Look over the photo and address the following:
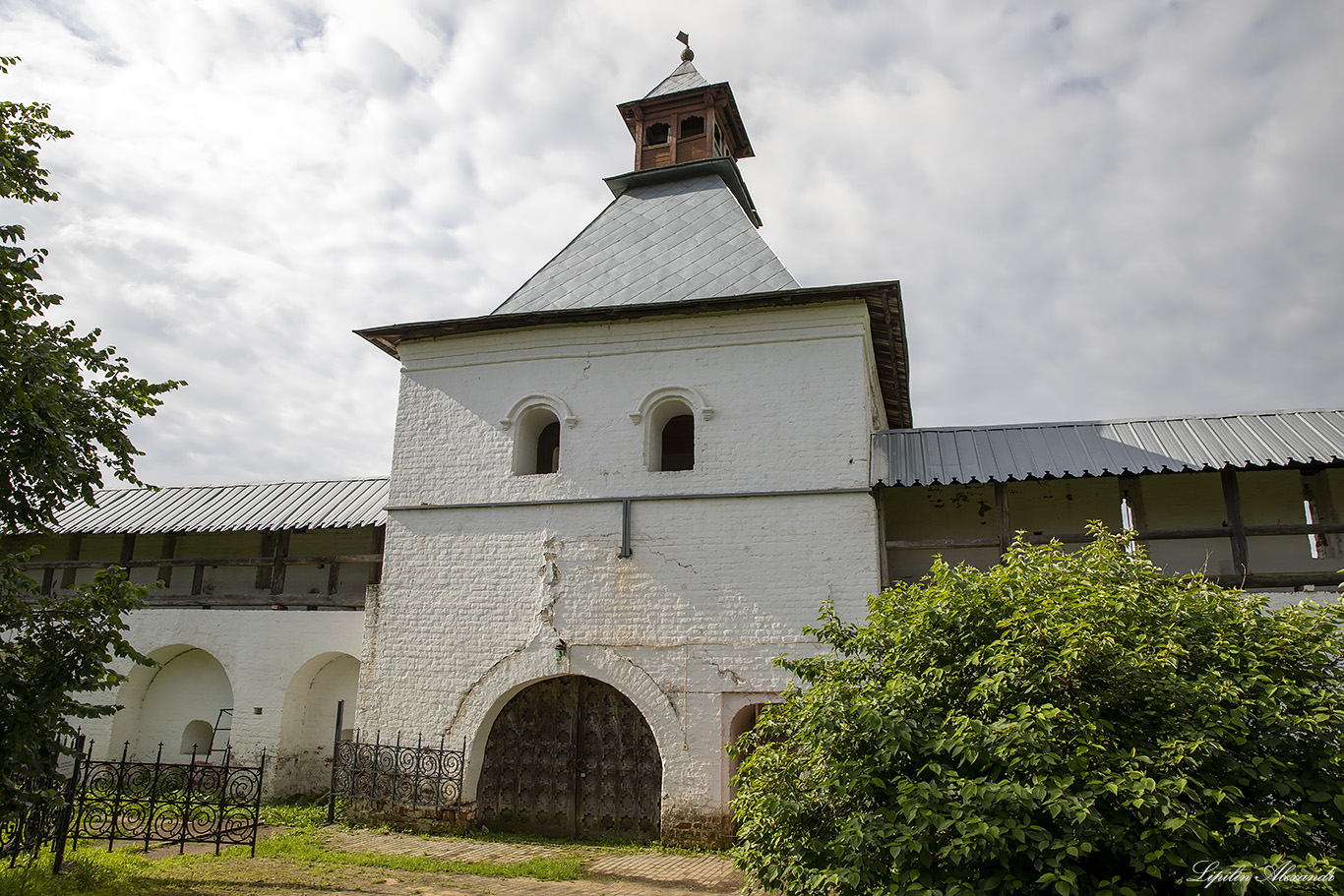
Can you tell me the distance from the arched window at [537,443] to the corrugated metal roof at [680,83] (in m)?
6.03

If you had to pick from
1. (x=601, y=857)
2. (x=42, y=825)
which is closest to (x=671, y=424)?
(x=601, y=857)

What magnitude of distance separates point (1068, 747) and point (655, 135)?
38.7ft

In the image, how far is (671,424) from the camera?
1105 cm

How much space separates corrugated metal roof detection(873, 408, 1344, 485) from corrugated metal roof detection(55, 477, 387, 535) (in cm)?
670

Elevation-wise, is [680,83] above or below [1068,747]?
above

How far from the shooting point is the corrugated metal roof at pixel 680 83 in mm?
13641

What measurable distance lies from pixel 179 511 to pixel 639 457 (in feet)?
24.2

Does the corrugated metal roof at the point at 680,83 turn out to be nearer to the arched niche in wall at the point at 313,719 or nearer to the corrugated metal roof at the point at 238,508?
the corrugated metal roof at the point at 238,508

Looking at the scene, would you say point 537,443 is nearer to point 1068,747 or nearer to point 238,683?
point 238,683

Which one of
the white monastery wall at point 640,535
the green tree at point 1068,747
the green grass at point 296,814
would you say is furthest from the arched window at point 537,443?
the green tree at point 1068,747

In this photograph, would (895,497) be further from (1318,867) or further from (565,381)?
(1318,867)

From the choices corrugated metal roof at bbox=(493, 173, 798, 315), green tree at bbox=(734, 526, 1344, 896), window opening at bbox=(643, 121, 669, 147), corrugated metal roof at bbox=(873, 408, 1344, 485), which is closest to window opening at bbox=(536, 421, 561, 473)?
corrugated metal roof at bbox=(493, 173, 798, 315)

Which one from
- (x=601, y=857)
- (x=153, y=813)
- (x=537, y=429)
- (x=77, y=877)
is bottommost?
(x=601, y=857)

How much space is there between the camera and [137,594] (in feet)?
19.2
